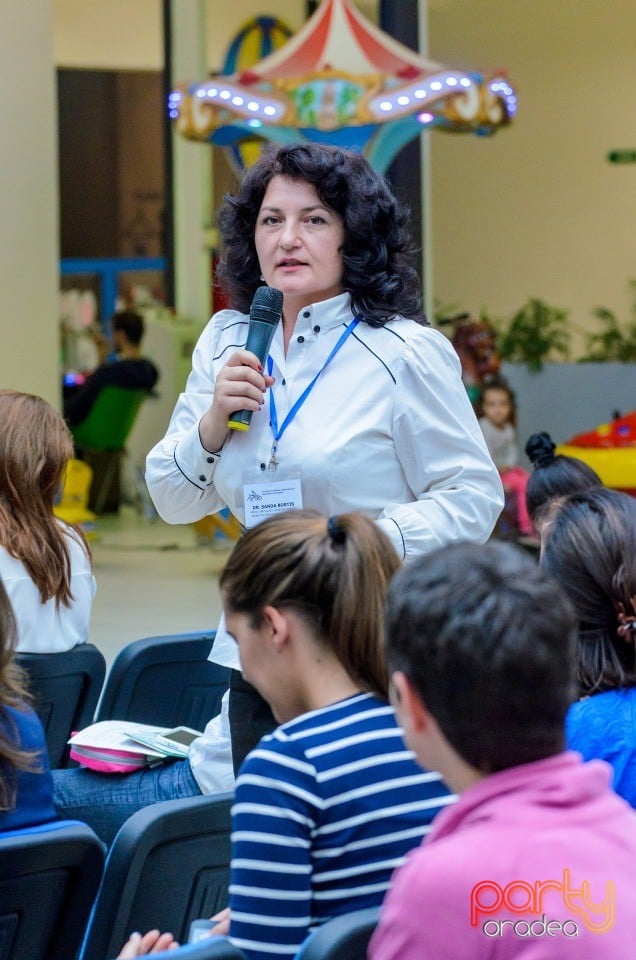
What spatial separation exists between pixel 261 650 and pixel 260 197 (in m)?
1.00

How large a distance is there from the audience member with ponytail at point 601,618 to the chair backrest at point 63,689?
1158 mm

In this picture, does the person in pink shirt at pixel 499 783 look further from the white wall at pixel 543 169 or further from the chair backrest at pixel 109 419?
the white wall at pixel 543 169

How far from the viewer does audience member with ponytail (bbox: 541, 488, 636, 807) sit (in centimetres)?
209

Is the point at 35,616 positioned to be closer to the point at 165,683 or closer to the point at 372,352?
the point at 165,683

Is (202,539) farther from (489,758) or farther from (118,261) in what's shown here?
(489,758)

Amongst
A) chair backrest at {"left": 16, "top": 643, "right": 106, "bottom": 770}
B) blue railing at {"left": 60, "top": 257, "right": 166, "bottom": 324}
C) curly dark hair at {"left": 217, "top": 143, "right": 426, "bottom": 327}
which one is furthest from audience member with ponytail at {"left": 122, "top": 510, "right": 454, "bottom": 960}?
blue railing at {"left": 60, "top": 257, "right": 166, "bottom": 324}

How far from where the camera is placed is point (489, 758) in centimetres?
129

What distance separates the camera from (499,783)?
4.17ft

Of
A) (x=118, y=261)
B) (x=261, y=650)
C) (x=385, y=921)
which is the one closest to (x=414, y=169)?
(x=118, y=261)

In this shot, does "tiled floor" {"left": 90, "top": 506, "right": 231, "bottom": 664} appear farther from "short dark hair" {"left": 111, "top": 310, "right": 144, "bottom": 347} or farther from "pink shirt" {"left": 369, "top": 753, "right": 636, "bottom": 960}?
"pink shirt" {"left": 369, "top": 753, "right": 636, "bottom": 960}

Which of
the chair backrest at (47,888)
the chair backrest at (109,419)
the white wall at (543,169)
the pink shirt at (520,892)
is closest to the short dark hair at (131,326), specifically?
the chair backrest at (109,419)

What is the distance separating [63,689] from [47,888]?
1.12m

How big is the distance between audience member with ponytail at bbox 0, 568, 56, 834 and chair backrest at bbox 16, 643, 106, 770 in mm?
826

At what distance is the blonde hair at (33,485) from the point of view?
2.98m
